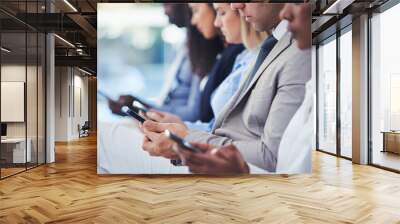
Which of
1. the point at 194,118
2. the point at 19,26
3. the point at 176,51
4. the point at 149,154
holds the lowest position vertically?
the point at 149,154

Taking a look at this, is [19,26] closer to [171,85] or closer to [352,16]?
[171,85]

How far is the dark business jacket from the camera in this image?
6129mm

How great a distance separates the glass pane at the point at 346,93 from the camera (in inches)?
347

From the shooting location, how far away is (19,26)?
6.69m

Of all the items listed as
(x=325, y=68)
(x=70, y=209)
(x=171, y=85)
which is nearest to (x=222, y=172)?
(x=171, y=85)

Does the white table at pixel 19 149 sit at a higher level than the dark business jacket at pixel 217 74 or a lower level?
lower

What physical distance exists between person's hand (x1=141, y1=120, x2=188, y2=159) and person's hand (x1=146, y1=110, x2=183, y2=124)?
50mm

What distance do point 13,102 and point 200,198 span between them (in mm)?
3860

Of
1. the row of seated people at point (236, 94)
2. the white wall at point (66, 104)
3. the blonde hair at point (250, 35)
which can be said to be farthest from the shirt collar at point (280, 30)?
the white wall at point (66, 104)

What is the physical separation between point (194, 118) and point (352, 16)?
13.1 ft

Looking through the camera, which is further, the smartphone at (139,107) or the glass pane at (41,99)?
the glass pane at (41,99)

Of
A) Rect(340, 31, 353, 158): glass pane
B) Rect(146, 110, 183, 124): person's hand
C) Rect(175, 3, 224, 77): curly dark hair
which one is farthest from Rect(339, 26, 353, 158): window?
Rect(146, 110, 183, 124): person's hand

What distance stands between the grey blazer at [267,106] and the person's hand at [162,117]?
0.32m

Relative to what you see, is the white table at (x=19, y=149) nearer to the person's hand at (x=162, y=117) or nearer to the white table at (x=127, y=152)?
the white table at (x=127, y=152)
